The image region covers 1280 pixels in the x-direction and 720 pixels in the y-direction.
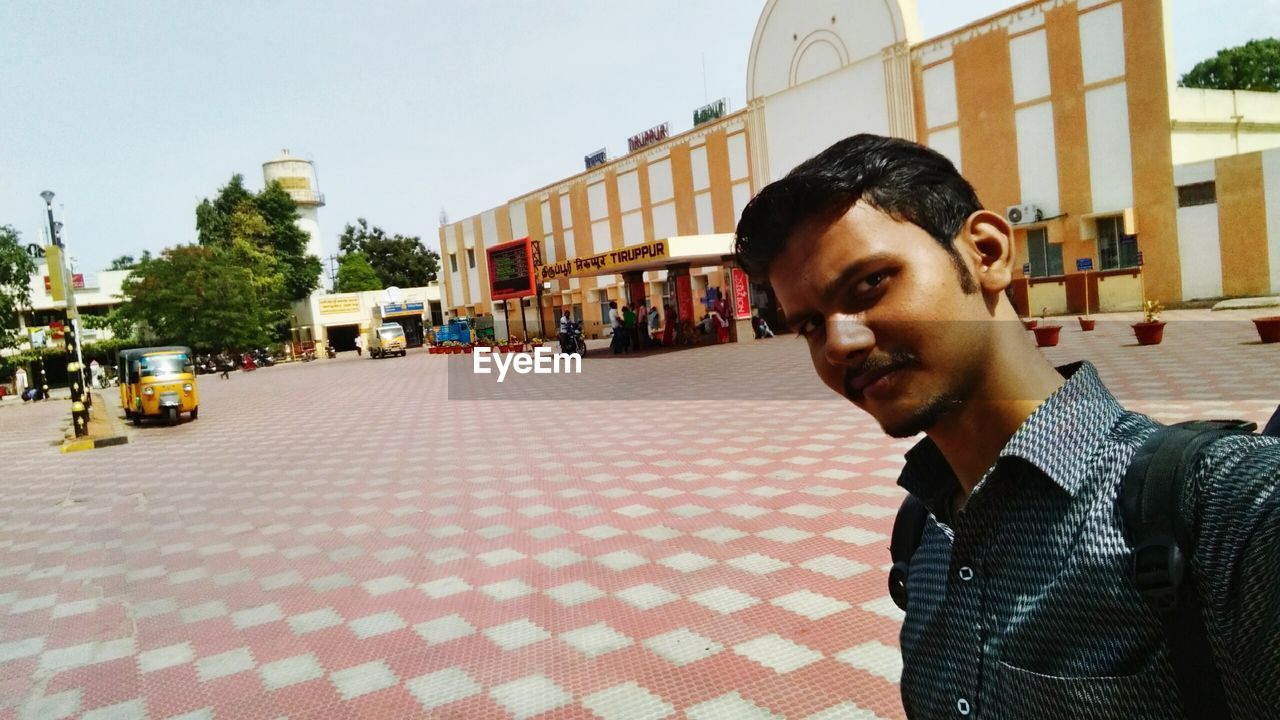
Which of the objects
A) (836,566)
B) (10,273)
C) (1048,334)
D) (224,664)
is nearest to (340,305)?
(10,273)

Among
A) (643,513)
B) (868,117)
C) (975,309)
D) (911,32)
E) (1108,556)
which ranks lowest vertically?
(643,513)

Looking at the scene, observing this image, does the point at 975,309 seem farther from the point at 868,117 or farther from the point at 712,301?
the point at 868,117

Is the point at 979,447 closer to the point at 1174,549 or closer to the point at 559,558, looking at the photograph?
the point at 1174,549

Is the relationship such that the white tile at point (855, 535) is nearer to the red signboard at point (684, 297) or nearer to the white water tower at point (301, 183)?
the red signboard at point (684, 297)

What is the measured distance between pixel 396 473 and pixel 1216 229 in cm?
2210

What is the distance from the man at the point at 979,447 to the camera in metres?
0.85

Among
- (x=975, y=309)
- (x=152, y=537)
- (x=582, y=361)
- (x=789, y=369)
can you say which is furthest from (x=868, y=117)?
(x=975, y=309)

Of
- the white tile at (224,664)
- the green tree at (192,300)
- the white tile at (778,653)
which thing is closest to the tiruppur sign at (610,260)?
the white tile at (224,664)

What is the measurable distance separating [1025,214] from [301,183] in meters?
57.6

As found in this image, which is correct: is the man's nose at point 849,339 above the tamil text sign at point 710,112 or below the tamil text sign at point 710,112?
below

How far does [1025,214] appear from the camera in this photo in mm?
23906

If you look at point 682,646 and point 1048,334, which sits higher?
point 1048,334

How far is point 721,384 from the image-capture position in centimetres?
1484

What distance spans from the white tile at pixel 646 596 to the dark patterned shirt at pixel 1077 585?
11.5 ft
